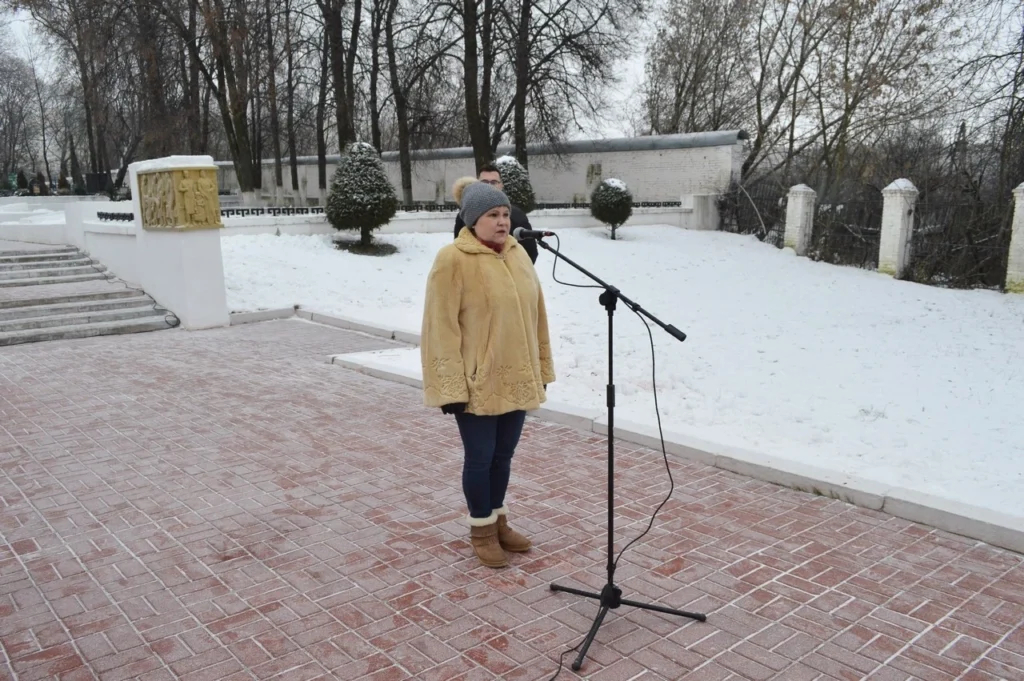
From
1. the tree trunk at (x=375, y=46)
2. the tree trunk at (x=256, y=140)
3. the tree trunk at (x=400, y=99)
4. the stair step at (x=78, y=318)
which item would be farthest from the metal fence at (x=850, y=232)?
the tree trunk at (x=256, y=140)

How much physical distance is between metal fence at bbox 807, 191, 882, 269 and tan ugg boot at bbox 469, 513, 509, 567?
16265 millimetres

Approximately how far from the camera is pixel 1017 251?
14727 mm

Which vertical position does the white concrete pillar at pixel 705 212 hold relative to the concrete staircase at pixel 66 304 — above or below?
above

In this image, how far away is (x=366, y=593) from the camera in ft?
12.2

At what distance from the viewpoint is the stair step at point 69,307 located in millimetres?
11062

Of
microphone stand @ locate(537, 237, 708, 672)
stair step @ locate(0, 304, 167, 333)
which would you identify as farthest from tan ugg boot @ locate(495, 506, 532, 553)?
stair step @ locate(0, 304, 167, 333)

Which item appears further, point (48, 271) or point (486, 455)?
point (48, 271)

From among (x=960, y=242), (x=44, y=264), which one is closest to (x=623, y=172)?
(x=960, y=242)

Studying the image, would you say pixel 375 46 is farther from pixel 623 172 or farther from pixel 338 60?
pixel 623 172

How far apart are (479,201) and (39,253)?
13894mm

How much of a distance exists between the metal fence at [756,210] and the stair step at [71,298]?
635 inches

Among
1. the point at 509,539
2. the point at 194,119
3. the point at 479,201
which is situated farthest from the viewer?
the point at 194,119

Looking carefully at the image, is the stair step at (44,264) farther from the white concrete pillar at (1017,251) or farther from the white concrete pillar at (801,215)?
the white concrete pillar at (1017,251)

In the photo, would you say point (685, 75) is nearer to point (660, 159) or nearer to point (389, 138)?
point (660, 159)
